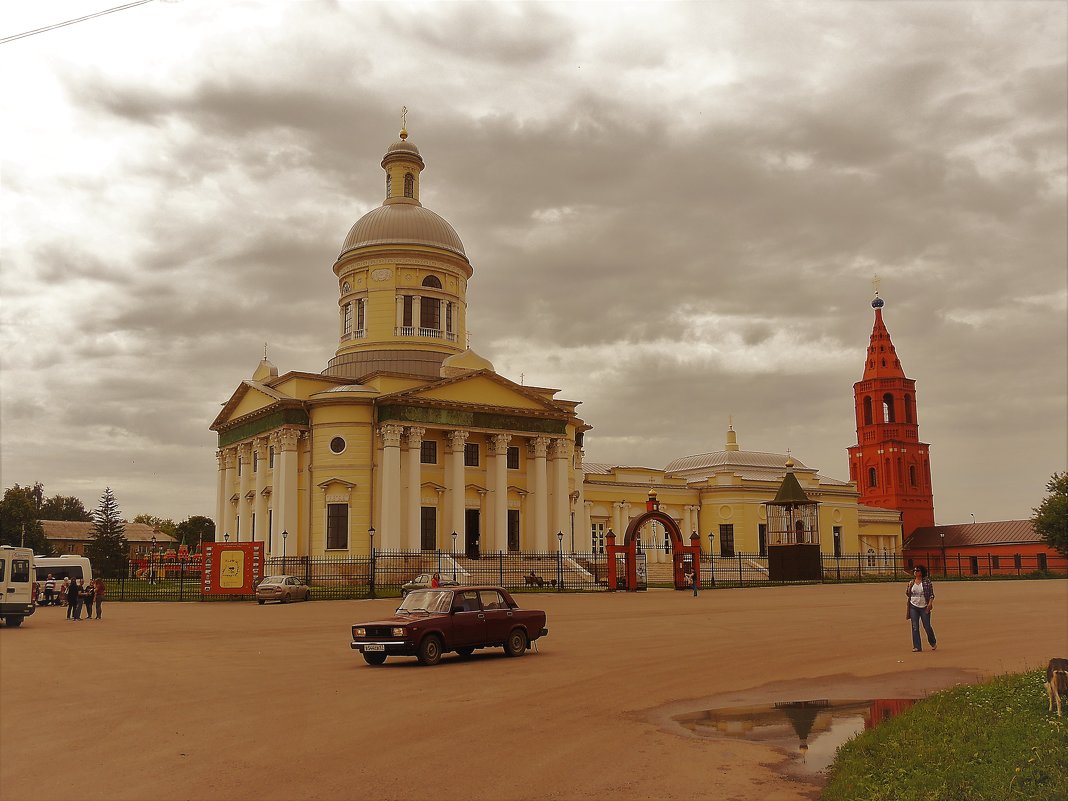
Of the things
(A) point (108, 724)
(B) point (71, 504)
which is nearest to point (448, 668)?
(A) point (108, 724)

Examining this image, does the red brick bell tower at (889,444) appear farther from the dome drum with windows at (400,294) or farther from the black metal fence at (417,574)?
the dome drum with windows at (400,294)

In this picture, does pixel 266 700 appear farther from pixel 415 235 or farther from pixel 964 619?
pixel 415 235

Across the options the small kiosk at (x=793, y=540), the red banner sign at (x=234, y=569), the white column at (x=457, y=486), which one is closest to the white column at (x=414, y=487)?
the white column at (x=457, y=486)

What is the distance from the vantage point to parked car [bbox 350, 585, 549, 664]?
16688 millimetres

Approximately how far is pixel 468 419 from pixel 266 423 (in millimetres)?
11553

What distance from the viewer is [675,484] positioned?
81562 millimetres

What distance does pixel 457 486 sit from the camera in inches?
2066

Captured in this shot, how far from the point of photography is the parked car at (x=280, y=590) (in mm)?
37625

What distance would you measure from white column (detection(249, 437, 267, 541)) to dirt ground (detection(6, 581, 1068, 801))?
98.7 feet

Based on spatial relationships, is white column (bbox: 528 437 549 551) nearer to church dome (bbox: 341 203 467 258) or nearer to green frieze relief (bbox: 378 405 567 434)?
green frieze relief (bbox: 378 405 567 434)

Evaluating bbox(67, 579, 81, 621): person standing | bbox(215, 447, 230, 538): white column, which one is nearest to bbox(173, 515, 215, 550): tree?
bbox(215, 447, 230, 538): white column

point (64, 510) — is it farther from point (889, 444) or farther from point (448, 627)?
point (448, 627)

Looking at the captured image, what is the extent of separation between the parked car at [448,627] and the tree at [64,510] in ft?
444

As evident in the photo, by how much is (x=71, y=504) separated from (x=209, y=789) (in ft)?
492
